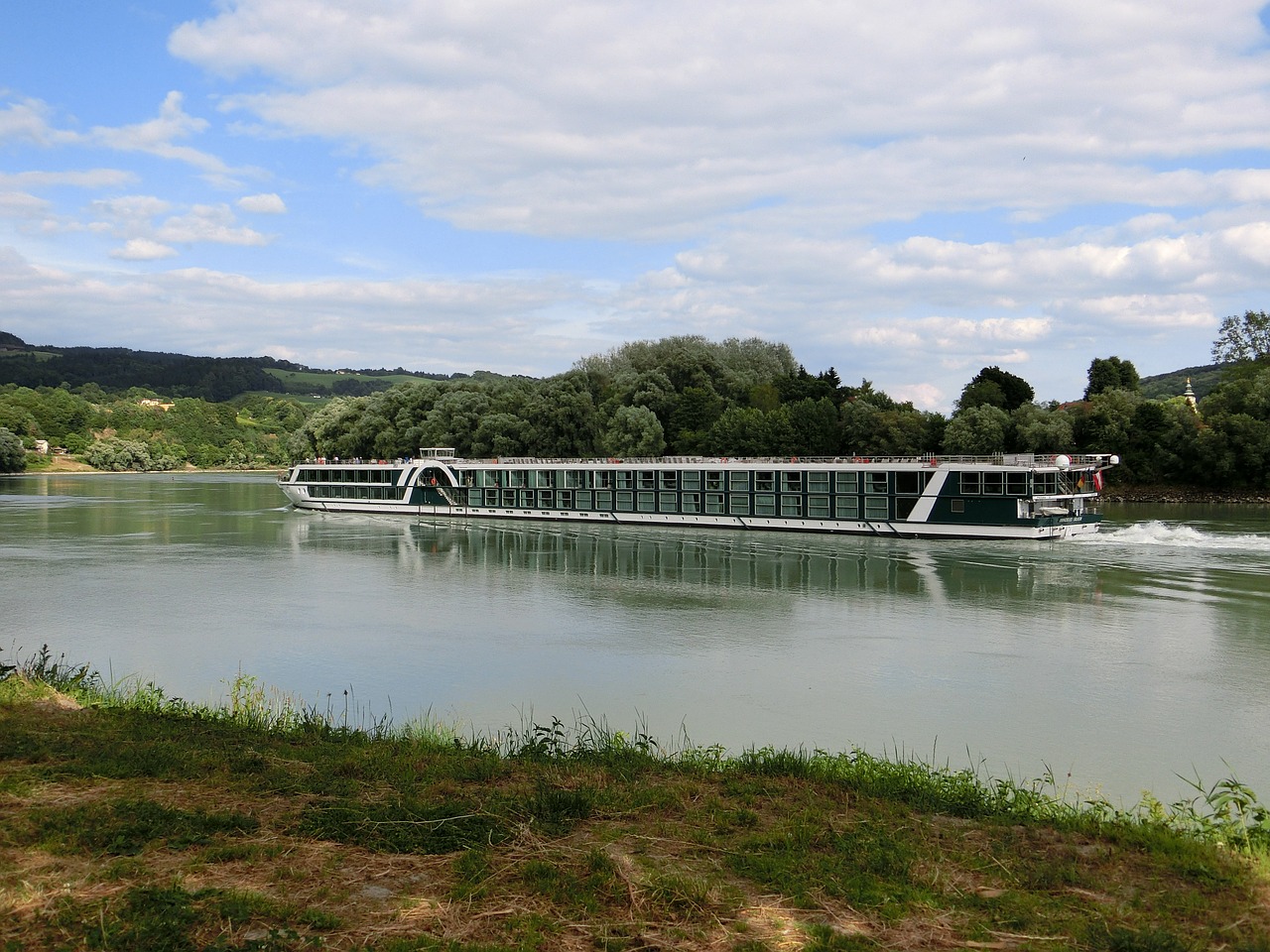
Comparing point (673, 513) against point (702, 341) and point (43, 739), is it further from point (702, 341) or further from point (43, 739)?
point (702, 341)

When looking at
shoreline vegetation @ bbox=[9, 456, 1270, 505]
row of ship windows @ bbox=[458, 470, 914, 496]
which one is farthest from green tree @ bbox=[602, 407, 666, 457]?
shoreline vegetation @ bbox=[9, 456, 1270, 505]

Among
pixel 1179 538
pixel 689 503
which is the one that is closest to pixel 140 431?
pixel 689 503

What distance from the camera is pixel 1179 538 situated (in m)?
44.4

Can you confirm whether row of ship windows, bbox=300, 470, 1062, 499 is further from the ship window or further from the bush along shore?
the bush along shore

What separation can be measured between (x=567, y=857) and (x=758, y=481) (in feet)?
156

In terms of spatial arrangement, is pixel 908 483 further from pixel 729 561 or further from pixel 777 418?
pixel 777 418

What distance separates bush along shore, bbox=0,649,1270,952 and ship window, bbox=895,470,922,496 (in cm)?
3967

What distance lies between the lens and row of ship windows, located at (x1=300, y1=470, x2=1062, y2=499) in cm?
4656

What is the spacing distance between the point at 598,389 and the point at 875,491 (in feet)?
174

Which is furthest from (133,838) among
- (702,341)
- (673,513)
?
(702,341)

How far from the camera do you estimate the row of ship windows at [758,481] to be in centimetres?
4656

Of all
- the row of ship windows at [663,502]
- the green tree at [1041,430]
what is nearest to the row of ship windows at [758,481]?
the row of ship windows at [663,502]

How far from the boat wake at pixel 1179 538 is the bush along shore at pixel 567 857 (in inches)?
1458

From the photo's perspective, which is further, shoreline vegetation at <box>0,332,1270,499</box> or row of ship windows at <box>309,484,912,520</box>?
shoreline vegetation at <box>0,332,1270,499</box>
